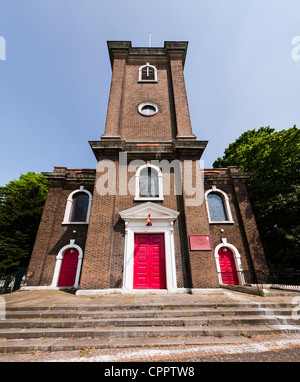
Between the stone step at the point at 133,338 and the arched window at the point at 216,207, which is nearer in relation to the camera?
the stone step at the point at 133,338

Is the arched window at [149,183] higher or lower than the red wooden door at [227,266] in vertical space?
higher

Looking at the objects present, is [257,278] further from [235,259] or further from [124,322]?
[124,322]

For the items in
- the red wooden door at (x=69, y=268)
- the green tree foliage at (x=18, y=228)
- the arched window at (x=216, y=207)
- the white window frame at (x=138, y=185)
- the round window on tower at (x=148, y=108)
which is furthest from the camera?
the round window on tower at (x=148, y=108)

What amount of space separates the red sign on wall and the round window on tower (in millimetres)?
10012

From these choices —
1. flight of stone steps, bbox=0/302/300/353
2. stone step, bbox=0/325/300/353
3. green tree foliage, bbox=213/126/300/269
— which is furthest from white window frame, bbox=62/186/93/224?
green tree foliage, bbox=213/126/300/269

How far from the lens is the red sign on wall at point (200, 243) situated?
27.5 feet

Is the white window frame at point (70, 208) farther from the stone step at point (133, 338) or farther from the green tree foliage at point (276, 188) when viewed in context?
the green tree foliage at point (276, 188)

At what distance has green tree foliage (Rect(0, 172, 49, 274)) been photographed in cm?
1310

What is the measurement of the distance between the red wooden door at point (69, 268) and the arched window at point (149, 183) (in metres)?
6.01

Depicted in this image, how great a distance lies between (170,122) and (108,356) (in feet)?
43.2

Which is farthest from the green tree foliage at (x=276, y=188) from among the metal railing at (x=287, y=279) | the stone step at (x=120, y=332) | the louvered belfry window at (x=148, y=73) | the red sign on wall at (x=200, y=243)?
the louvered belfry window at (x=148, y=73)

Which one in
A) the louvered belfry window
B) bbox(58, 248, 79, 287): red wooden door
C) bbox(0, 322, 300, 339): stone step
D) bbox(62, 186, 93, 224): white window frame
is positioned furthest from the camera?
the louvered belfry window

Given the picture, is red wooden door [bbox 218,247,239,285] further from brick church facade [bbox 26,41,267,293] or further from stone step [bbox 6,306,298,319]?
stone step [bbox 6,306,298,319]
